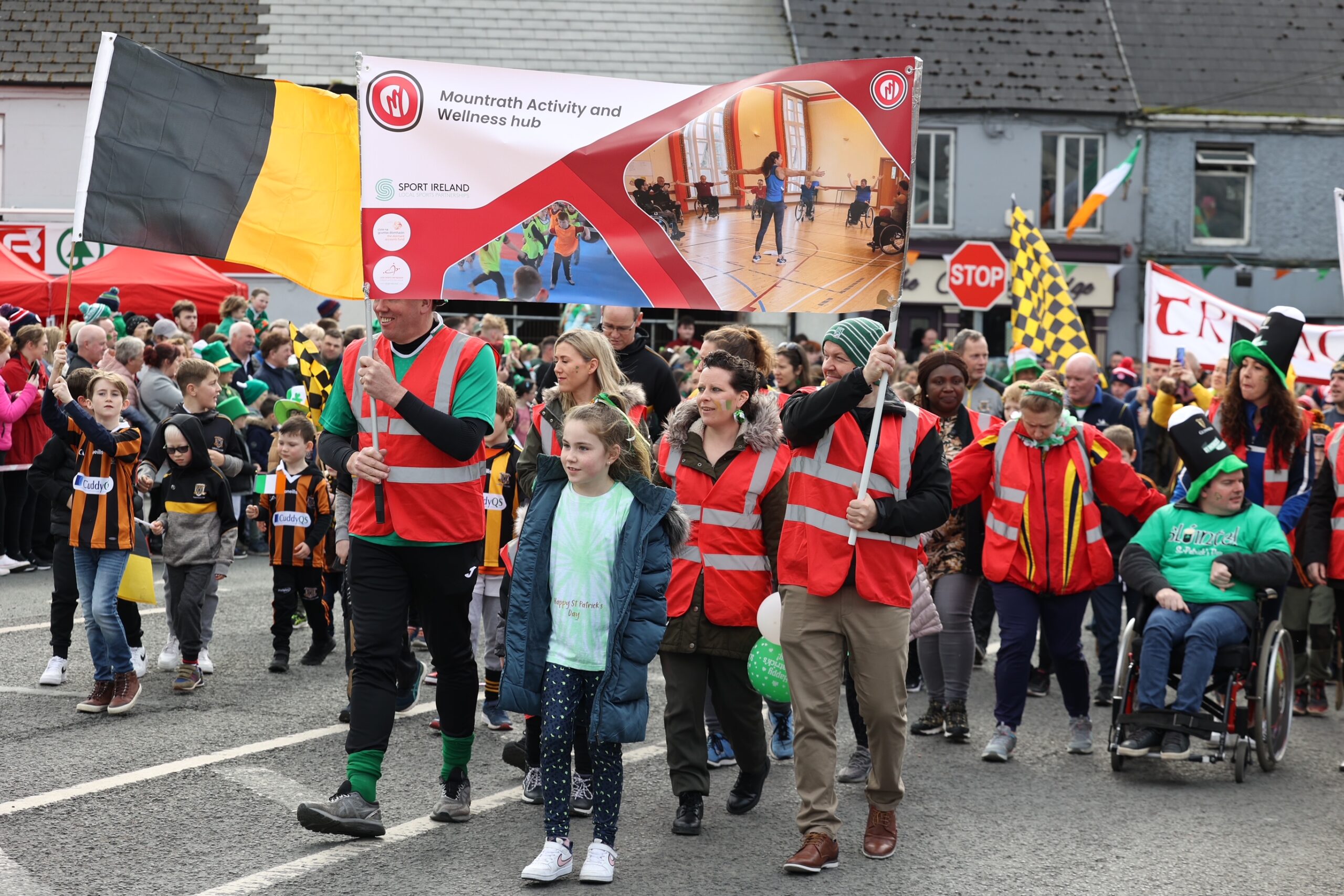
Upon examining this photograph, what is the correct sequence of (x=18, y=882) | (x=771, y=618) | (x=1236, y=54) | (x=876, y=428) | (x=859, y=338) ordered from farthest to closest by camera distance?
(x=1236, y=54), (x=771, y=618), (x=859, y=338), (x=876, y=428), (x=18, y=882)

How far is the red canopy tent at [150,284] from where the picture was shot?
54.0ft

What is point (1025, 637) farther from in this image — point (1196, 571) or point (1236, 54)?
point (1236, 54)

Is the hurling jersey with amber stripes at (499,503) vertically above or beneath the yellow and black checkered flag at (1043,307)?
beneath

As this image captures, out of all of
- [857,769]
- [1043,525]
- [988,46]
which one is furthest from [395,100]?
[988,46]

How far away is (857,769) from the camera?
22.4 ft

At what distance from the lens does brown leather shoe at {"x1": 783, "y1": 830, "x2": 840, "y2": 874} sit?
5.34 m

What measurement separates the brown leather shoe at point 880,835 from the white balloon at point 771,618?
759 mm

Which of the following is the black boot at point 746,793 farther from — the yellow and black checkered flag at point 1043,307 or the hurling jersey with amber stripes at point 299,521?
the yellow and black checkered flag at point 1043,307

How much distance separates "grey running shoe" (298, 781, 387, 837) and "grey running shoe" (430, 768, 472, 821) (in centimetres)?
35

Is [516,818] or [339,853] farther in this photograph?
[516,818]

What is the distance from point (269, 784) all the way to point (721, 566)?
7.15 ft

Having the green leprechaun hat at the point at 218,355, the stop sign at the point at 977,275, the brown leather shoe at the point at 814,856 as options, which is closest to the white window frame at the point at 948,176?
the stop sign at the point at 977,275

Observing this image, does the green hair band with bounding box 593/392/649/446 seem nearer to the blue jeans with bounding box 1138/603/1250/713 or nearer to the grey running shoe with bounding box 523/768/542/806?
the grey running shoe with bounding box 523/768/542/806

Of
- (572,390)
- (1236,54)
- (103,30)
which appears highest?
(1236,54)
